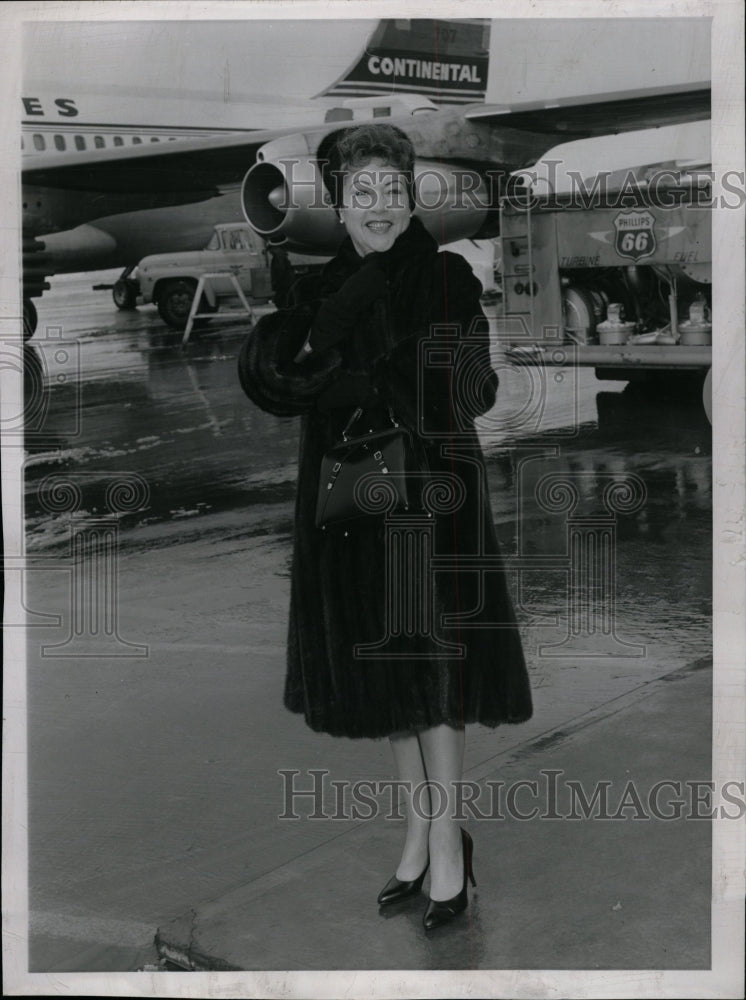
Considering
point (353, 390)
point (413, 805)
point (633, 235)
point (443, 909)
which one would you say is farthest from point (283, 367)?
point (633, 235)

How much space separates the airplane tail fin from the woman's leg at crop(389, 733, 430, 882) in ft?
6.46

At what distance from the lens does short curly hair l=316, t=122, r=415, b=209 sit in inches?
140

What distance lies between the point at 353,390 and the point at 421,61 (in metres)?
1.06

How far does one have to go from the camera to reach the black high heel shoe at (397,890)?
12.1 feet

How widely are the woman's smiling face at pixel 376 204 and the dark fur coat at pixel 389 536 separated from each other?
45 millimetres

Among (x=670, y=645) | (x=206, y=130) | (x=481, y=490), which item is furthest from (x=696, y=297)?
(x=481, y=490)

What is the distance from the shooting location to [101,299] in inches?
295

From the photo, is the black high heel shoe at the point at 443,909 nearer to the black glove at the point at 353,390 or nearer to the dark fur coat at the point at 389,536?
the dark fur coat at the point at 389,536

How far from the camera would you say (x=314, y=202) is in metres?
4.05

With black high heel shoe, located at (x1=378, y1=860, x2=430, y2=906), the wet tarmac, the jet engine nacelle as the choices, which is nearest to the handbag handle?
the jet engine nacelle

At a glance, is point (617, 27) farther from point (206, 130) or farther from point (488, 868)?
point (488, 868)

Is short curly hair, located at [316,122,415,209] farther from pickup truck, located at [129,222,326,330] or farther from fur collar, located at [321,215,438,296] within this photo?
pickup truck, located at [129,222,326,330]

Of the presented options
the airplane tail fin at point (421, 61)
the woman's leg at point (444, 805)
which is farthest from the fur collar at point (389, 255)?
the woman's leg at point (444, 805)

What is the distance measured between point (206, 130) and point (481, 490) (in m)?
1.82
